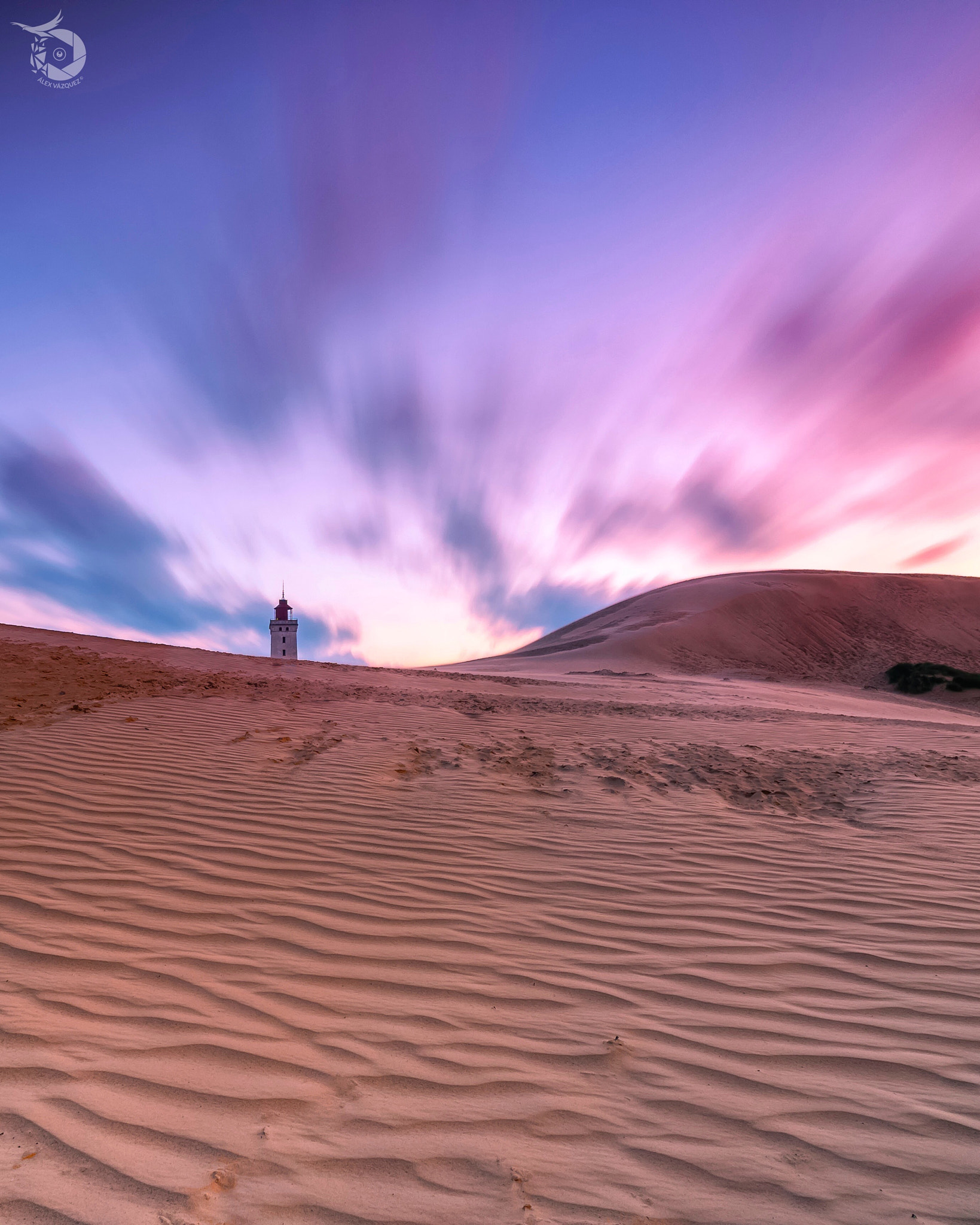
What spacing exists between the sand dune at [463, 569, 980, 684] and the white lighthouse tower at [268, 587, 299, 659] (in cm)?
2418

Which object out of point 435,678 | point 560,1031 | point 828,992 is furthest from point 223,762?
point 435,678

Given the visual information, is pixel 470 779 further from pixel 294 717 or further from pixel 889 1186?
pixel 889 1186

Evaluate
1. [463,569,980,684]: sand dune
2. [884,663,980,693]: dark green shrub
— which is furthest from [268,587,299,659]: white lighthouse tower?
[884,663,980,693]: dark green shrub

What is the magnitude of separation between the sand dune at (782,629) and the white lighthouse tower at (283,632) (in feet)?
79.3

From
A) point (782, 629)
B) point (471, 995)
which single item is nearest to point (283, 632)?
point (782, 629)

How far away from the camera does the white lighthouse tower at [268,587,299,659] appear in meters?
57.2

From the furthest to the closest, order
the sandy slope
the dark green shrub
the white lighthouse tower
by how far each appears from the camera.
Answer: the white lighthouse tower < the dark green shrub < the sandy slope

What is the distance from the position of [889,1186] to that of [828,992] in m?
1.11

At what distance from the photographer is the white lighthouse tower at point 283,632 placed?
5719 centimetres

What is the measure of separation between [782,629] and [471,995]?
38.1m

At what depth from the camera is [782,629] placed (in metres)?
Answer: 36.7

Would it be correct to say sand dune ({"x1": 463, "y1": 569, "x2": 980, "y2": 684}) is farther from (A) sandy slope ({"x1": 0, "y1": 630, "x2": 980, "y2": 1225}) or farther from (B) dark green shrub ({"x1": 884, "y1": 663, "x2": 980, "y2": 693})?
(A) sandy slope ({"x1": 0, "y1": 630, "x2": 980, "y2": 1225})

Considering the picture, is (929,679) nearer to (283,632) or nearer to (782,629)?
(782,629)

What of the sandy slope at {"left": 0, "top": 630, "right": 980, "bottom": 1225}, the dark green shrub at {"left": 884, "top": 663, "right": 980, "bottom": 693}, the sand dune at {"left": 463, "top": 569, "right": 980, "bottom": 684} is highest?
the sand dune at {"left": 463, "top": 569, "right": 980, "bottom": 684}
